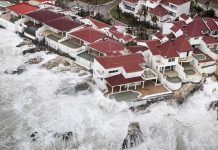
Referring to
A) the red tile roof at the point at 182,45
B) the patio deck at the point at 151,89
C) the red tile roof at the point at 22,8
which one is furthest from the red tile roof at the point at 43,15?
the patio deck at the point at 151,89

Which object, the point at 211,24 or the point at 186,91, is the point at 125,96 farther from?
the point at 211,24

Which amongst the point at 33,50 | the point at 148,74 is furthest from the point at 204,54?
the point at 33,50

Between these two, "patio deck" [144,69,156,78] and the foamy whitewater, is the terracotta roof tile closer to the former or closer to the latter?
"patio deck" [144,69,156,78]

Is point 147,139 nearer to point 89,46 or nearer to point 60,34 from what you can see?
point 89,46

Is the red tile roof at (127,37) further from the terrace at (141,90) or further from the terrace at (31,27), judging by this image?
the terrace at (31,27)

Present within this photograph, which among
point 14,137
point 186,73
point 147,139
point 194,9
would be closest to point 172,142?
point 147,139

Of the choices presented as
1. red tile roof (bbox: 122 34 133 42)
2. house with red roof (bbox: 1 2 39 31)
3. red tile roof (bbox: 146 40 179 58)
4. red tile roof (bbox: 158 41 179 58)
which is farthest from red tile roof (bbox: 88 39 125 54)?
house with red roof (bbox: 1 2 39 31)
